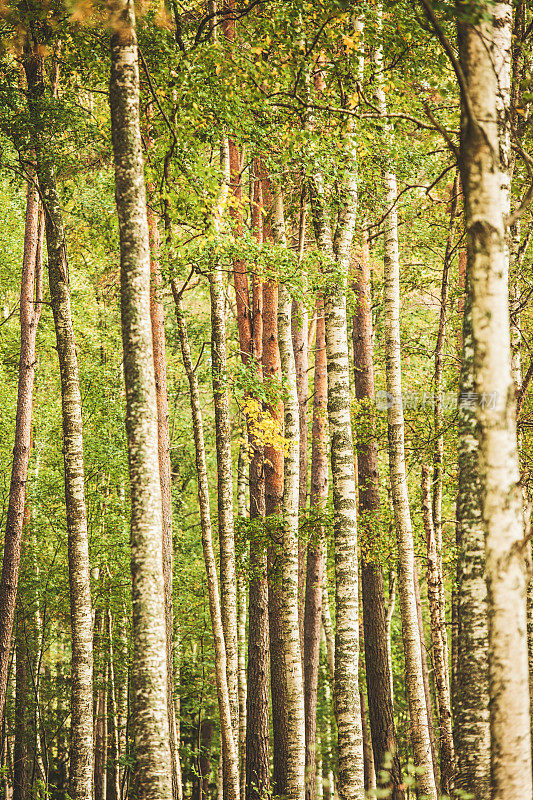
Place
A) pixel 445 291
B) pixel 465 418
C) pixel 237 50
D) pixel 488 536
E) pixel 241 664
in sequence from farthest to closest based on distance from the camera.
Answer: pixel 241 664 → pixel 445 291 → pixel 237 50 → pixel 465 418 → pixel 488 536

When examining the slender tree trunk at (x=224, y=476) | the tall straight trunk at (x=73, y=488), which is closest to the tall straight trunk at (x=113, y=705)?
the slender tree trunk at (x=224, y=476)

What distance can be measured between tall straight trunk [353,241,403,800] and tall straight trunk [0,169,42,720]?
6.39m

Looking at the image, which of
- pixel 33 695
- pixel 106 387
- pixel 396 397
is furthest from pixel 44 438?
pixel 396 397

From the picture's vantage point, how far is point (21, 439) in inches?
522

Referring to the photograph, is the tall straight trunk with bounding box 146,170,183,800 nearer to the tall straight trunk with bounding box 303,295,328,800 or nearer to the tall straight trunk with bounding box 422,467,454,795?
the tall straight trunk with bounding box 303,295,328,800

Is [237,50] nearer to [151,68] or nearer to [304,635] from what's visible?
[151,68]

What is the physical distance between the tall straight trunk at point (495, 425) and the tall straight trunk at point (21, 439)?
9497 millimetres

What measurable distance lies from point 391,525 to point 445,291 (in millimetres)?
4328

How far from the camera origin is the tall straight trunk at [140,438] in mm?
4730

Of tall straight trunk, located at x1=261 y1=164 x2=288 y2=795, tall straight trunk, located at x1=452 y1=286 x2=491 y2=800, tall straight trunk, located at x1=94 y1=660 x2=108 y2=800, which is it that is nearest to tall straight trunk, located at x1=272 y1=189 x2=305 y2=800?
tall straight trunk, located at x1=261 y1=164 x2=288 y2=795

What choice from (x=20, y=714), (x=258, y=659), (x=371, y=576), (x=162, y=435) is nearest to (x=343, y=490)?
(x=162, y=435)

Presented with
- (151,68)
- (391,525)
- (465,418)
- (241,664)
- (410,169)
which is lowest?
(241,664)

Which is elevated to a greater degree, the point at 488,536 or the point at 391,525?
the point at 488,536

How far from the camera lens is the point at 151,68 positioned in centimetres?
790
